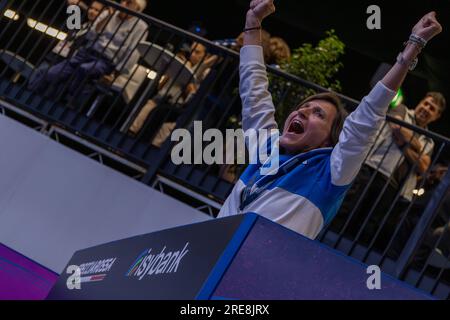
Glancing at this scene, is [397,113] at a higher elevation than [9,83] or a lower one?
higher

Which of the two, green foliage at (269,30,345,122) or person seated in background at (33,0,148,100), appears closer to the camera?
green foliage at (269,30,345,122)

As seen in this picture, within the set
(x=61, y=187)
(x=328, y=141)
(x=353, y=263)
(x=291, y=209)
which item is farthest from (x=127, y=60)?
(x=353, y=263)

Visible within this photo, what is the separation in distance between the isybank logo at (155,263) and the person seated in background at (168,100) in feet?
12.0

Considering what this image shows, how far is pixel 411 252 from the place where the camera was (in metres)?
4.68

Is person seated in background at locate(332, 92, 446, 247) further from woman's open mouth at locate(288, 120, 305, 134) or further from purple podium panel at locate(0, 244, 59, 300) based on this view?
woman's open mouth at locate(288, 120, 305, 134)

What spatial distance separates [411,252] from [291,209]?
2737 millimetres

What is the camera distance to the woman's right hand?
2719 millimetres

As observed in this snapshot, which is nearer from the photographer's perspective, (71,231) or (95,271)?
(95,271)

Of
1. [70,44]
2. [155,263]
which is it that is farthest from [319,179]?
[70,44]

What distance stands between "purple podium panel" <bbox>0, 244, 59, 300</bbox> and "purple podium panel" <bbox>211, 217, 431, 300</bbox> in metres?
1.96

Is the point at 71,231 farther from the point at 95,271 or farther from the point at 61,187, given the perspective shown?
the point at 95,271

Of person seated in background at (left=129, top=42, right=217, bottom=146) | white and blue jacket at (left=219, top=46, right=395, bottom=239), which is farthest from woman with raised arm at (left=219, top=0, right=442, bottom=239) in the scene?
person seated in background at (left=129, top=42, right=217, bottom=146)

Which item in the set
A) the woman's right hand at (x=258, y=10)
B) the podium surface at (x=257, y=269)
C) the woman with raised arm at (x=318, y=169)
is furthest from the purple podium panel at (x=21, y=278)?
the podium surface at (x=257, y=269)
